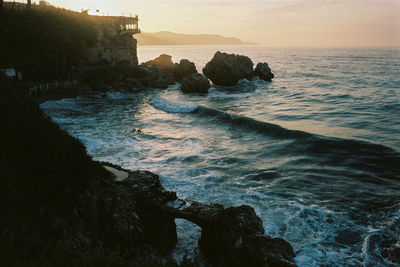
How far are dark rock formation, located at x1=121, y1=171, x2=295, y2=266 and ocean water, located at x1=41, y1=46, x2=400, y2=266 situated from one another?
2.66 feet

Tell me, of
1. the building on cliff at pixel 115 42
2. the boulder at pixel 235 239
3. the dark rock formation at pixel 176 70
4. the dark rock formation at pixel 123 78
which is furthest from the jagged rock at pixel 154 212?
the building on cliff at pixel 115 42

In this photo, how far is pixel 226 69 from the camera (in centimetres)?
5909

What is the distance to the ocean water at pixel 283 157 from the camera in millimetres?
11258

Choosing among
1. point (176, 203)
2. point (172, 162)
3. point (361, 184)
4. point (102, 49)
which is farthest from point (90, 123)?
point (102, 49)

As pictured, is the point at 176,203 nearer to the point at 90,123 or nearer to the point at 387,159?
the point at 387,159

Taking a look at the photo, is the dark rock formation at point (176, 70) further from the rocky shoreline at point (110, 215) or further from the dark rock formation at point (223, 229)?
the dark rock formation at point (223, 229)

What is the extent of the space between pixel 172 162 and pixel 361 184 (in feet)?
36.1

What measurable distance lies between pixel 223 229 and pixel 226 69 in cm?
5243

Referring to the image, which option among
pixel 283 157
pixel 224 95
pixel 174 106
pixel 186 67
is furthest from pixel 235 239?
pixel 186 67

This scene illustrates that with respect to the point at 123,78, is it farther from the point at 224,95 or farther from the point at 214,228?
the point at 214,228

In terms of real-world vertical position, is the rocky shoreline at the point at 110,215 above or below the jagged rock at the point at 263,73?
below

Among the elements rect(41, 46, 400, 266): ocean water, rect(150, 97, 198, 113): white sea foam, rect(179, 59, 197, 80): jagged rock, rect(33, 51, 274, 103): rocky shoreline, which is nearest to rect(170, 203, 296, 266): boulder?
rect(41, 46, 400, 266): ocean water

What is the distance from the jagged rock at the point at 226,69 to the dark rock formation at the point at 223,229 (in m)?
49.6

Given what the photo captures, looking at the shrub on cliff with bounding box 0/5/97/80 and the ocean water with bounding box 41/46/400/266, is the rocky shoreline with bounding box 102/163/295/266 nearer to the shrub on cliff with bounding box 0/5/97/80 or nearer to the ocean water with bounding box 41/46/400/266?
the ocean water with bounding box 41/46/400/266
